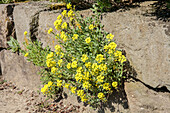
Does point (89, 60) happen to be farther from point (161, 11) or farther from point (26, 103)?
point (26, 103)

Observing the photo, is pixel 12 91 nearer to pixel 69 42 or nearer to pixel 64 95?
pixel 64 95

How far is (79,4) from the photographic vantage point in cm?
375

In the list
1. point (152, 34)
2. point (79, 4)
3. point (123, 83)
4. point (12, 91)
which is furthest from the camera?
point (12, 91)

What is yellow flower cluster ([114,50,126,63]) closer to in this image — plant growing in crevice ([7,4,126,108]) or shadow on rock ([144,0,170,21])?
plant growing in crevice ([7,4,126,108])

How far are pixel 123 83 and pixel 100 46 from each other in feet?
2.12

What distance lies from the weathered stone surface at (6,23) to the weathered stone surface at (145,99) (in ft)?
10.0

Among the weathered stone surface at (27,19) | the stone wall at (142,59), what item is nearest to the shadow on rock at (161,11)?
the stone wall at (142,59)

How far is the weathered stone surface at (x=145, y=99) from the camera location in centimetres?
271

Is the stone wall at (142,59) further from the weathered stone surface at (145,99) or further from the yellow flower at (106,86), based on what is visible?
the yellow flower at (106,86)

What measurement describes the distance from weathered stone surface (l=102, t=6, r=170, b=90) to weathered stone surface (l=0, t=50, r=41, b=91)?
81.4 inches

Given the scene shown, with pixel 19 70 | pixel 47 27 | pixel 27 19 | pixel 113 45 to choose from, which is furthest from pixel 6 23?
pixel 113 45

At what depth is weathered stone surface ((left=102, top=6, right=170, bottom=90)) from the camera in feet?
8.22

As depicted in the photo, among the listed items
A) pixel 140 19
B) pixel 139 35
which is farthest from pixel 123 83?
pixel 140 19

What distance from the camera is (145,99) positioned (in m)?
2.80
